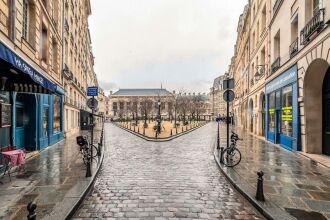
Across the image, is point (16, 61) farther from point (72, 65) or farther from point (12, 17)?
point (72, 65)

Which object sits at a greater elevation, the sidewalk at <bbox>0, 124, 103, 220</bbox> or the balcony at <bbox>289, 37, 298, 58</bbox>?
the balcony at <bbox>289, 37, 298, 58</bbox>

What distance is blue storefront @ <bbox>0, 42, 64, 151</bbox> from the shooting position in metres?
6.25

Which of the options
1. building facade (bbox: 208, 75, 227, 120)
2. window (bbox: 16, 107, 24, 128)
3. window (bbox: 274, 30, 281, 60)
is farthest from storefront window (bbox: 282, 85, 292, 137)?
building facade (bbox: 208, 75, 227, 120)

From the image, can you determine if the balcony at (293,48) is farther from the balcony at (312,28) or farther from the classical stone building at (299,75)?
the balcony at (312,28)

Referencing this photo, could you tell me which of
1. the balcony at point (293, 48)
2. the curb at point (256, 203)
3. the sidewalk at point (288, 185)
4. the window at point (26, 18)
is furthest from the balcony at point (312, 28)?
the window at point (26, 18)

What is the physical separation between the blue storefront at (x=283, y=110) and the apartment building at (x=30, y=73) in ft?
36.8

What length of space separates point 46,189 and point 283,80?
13.4m

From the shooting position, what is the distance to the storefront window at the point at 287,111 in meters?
13.4

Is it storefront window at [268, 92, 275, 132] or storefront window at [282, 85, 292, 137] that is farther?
storefront window at [268, 92, 275, 132]

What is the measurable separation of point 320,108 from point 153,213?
10232mm

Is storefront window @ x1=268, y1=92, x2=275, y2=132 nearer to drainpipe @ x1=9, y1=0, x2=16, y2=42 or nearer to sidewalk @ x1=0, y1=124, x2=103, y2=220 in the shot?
sidewalk @ x1=0, y1=124, x2=103, y2=220

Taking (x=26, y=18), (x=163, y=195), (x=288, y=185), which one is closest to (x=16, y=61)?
(x=163, y=195)

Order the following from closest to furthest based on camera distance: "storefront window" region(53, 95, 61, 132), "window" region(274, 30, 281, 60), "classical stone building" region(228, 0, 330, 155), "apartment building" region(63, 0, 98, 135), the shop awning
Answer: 1. the shop awning
2. "classical stone building" region(228, 0, 330, 155)
3. "window" region(274, 30, 281, 60)
4. "storefront window" region(53, 95, 61, 132)
5. "apartment building" region(63, 0, 98, 135)

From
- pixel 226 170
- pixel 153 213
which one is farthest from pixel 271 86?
pixel 153 213
